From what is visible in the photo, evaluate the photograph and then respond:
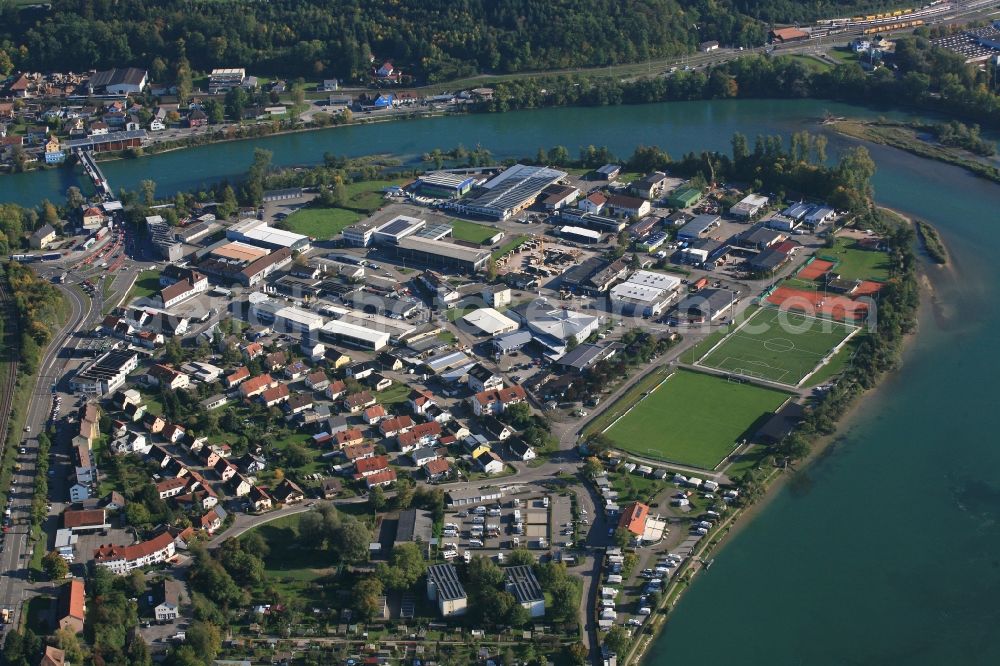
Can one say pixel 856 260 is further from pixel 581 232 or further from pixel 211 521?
pixel 211 521

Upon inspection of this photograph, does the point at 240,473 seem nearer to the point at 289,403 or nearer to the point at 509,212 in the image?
the point at 289,403

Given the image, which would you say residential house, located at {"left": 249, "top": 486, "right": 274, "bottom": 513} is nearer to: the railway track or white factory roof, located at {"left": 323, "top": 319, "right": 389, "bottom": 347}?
the railway track

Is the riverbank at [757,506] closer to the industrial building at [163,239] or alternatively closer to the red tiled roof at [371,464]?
the red tiled roof at [371,464]

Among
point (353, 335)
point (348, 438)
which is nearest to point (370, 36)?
point (353, 335)

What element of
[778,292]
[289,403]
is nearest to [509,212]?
[778,292]

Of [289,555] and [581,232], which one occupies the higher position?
[581,232]
